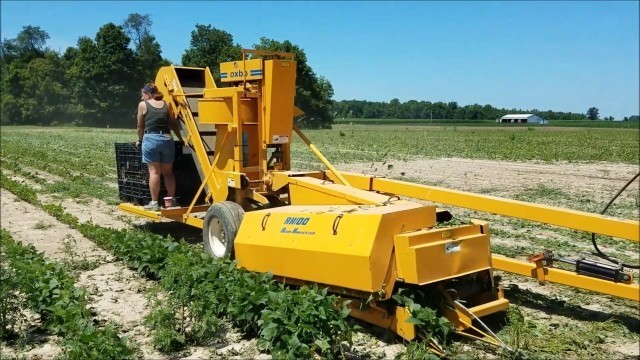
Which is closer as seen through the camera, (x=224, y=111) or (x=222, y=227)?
(x=222, y=227)

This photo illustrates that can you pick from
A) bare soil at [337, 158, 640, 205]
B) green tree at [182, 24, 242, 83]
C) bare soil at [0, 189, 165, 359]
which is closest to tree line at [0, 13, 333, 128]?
green tree at [182, 24, 242, 83]

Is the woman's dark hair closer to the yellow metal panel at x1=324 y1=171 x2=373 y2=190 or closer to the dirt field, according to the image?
the dirt field

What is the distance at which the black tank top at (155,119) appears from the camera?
8.45 meters

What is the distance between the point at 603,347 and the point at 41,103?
8515cm

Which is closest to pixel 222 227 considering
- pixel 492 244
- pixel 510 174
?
pixel 492 244

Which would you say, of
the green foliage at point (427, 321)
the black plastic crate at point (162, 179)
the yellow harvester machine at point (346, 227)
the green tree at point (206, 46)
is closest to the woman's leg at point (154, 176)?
the black plastic crate at point (162, 179)

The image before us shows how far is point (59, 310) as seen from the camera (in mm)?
4820

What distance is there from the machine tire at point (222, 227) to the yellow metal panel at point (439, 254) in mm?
2524

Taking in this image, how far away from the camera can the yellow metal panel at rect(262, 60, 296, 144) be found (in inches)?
273

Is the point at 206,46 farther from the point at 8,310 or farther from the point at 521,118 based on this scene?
the point at 521,118

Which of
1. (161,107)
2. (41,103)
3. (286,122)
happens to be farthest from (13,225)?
(41,103)

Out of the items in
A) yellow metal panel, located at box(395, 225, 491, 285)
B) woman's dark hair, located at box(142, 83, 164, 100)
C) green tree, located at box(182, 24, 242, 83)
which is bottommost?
yellow metal panel, located at box(395, 225, 491, 285)

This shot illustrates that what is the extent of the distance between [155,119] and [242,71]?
1.96 m

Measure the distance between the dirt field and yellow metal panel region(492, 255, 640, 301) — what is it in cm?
41
